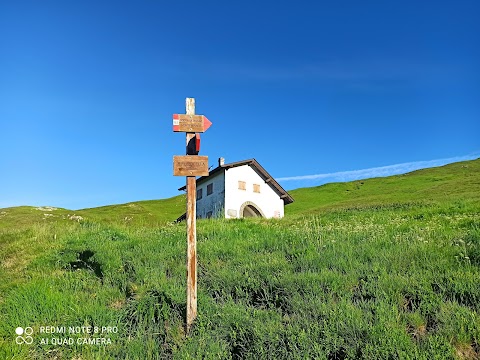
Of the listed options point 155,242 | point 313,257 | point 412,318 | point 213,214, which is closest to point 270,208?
point 213,214

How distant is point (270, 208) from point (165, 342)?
42.3 metres

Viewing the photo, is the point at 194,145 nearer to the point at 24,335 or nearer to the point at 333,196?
the point at 24,335

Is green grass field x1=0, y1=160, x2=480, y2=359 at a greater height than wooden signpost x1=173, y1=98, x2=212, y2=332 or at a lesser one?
lesser

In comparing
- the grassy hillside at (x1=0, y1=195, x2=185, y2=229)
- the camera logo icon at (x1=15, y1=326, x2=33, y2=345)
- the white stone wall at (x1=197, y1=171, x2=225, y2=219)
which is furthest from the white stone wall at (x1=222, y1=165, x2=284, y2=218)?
the camera logo icon at (x1=15, y1=326, x2=33, y2=345)

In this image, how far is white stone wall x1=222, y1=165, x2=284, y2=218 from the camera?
43.9 meters

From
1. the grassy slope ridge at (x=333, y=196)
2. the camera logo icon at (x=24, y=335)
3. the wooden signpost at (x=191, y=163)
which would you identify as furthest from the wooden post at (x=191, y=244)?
the grassy slope ridge at (x=333, y=196)

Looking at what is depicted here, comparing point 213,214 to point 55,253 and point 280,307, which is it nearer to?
point 55,253

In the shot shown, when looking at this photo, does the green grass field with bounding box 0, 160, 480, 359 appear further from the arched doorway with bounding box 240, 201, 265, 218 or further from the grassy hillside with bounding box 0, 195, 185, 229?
the arched doorway with bounding box 240, 201, 265, 218

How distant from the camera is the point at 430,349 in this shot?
5.18m

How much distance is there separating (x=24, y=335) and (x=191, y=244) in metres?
3.21

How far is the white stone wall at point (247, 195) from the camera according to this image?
144 feet

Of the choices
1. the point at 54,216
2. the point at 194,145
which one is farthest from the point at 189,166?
the point at 54,216

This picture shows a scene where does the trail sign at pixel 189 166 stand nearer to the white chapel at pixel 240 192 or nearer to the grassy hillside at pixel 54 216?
the grassy hillside at pixel 54 216

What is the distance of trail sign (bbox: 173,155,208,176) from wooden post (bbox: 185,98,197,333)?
188 millimetres
